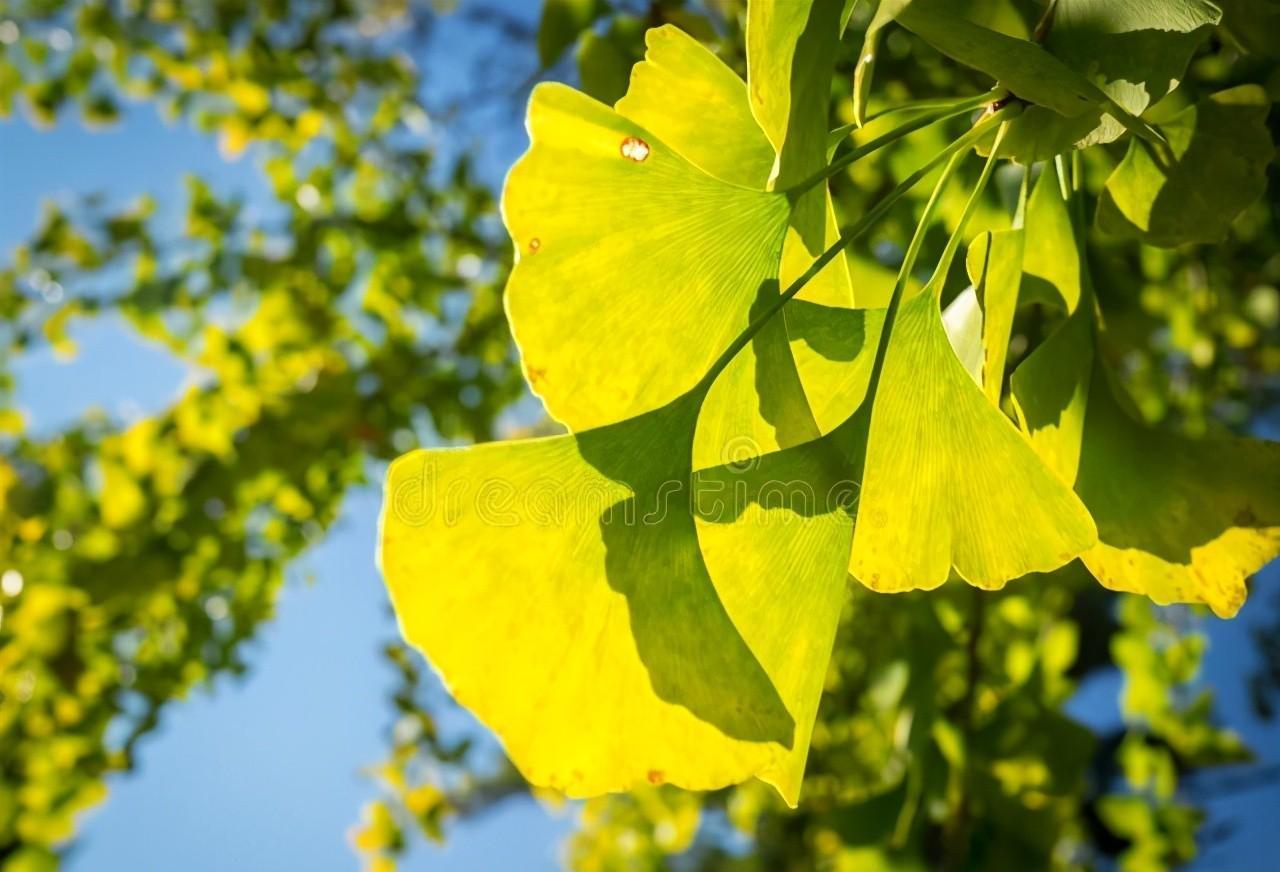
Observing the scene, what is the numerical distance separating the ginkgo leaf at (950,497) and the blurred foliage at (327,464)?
463mm

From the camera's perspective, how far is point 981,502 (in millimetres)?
242

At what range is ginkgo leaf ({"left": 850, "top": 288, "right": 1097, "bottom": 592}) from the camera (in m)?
0.24

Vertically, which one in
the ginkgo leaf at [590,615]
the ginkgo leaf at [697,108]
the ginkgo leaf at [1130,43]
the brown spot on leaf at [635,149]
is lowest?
the ginkgo leaf at [590,615]

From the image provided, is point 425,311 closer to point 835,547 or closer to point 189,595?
point 189,595

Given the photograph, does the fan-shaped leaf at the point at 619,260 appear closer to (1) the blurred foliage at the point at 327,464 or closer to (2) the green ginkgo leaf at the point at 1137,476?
(2) the green ginkgo leaf at the point at 1137,476

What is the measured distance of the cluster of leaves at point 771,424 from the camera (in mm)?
212

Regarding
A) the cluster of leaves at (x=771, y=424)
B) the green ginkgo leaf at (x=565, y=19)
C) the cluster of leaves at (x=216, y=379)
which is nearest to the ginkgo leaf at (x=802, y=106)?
the cluster of leaves at (x=771, y=424)

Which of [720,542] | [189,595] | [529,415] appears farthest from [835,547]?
[529,415]

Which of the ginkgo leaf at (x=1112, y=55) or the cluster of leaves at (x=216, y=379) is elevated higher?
the cluster of leaves at (x=216, y=379)

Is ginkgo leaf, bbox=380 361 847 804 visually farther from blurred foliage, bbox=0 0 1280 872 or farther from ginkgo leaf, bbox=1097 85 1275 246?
blurred foliage, bbox=0 0 1280 872

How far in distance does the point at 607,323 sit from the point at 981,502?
0.33 feet

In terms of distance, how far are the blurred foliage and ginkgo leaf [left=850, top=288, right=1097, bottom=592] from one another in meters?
0.46

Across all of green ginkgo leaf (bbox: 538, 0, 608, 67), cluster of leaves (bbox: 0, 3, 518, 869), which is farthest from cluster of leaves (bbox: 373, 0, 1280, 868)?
cluster of leaves (bbox: 0, 3, 518, 869)

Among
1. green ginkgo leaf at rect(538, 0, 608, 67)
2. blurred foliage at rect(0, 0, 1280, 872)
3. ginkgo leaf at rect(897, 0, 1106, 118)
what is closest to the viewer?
ginkgo leaf at rect(897, 0, 1106, 118)
